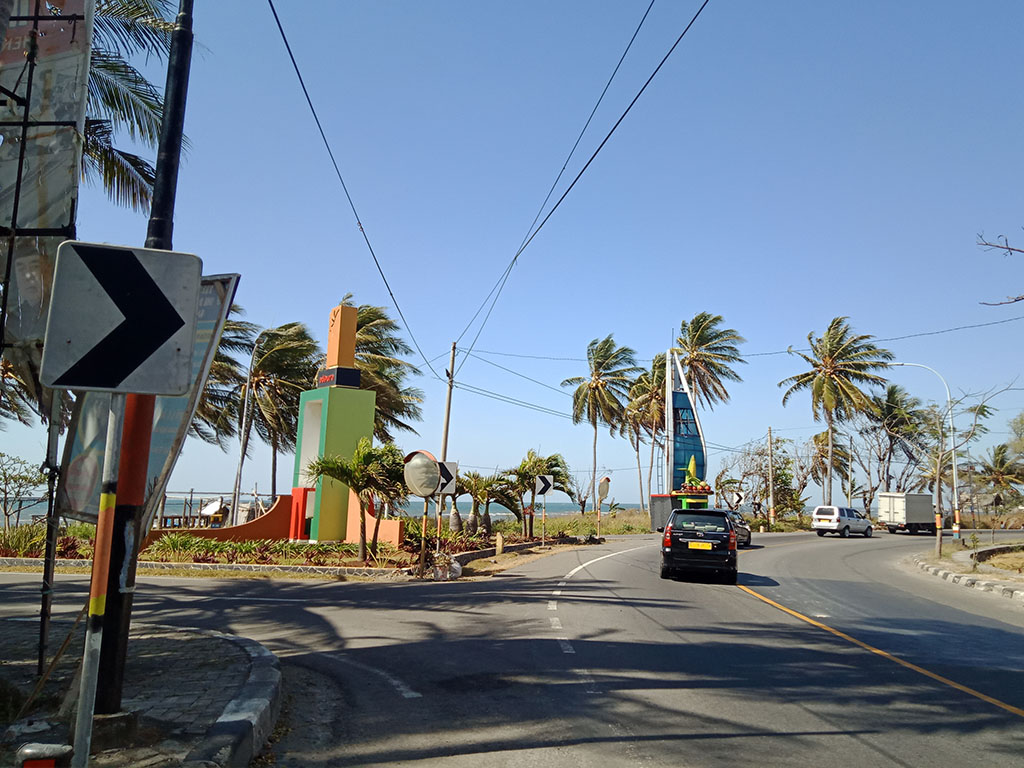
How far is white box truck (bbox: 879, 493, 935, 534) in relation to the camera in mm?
47000

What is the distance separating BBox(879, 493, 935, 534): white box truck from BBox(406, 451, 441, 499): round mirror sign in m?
41.5

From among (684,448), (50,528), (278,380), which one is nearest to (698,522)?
(50,528)

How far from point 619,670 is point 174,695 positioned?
4.08 meters

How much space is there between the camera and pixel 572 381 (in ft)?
187

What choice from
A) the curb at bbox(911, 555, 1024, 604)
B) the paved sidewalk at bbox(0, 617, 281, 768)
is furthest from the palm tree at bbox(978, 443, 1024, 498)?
the paved sidewalk at bbox(0, 617, 281, 768)

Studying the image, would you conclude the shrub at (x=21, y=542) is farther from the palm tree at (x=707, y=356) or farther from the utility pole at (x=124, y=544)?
the palm tree at (x=707, y=356)

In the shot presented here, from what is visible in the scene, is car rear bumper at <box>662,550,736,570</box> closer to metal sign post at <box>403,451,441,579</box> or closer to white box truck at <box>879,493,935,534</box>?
metal sign post at <box>403,451,441,579</box>

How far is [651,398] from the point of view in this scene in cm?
5359

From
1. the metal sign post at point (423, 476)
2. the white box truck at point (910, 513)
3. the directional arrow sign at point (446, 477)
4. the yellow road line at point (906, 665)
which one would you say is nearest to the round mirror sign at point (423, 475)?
the metal sign post at point (423, 476)

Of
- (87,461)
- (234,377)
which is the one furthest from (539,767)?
(234,377)

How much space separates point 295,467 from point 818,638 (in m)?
18.1

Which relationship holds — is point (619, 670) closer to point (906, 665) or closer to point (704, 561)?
point (906, 665)

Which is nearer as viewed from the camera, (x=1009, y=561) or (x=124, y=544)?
(x=124, y=544)

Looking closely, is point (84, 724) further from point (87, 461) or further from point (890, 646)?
point (890, 646)
